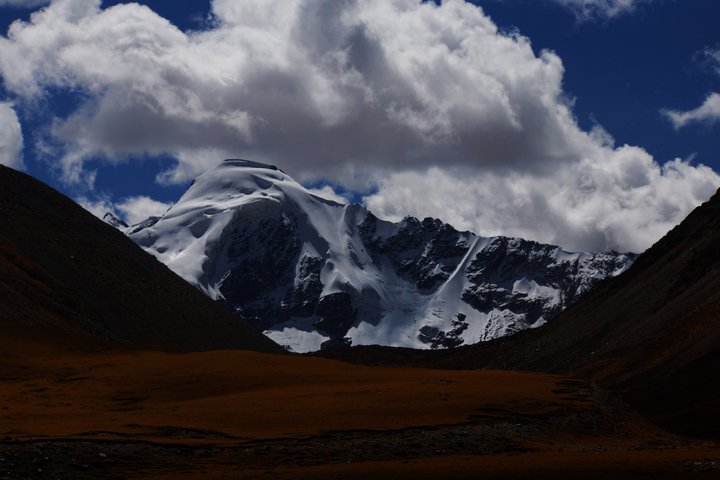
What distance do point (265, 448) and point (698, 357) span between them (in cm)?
5652

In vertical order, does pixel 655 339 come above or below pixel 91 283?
below

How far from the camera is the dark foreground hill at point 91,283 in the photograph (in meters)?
116

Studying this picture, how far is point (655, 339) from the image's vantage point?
393ft

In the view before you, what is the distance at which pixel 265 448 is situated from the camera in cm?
4397

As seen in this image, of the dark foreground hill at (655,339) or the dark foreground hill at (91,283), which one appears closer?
the dark foreground hill at (655,339)

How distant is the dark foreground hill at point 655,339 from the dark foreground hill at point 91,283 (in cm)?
4071

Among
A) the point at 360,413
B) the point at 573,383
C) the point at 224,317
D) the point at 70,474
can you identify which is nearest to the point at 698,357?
the point at 573,383

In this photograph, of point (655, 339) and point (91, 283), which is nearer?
point (655, 339)

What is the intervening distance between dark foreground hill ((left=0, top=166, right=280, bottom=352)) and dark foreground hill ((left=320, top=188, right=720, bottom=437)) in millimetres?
40713

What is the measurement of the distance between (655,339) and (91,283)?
64.8 m

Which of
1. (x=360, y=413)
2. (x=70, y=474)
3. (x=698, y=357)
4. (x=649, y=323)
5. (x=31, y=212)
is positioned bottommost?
(x=70, y=474)

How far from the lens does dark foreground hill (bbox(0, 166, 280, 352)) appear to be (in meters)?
116

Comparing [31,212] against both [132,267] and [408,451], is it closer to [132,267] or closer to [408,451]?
[132,267]

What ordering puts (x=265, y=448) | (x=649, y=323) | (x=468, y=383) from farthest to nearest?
1. (x=649, y=323)
2. (x=468, y=383)
3. (x=265, y=448)
